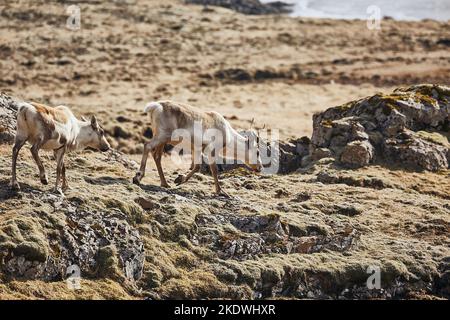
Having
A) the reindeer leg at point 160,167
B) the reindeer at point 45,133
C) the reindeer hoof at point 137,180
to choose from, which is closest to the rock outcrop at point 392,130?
the reindeer leg at point 160,167

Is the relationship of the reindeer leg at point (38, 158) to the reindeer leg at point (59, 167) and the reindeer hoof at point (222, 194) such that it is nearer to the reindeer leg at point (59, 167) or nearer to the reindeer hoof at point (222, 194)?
the reindeer leg at point (59, 167)

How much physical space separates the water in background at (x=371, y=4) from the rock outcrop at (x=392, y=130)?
5421 centimetres

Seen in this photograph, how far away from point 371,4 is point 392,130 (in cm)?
6693

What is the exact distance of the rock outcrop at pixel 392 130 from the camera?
22172 millimetres

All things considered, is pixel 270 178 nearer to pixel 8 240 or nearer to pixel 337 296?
pixel 337 296

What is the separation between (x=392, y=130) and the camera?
22.8 m

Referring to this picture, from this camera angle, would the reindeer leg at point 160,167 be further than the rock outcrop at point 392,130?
No

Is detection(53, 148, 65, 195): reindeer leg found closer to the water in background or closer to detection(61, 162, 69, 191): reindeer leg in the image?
detection(61, 162, 69, 191): reindeer leg

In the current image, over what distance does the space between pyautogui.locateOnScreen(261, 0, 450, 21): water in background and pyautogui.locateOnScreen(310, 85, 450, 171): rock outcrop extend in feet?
178

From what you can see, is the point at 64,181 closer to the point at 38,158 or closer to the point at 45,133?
the point at 38,158

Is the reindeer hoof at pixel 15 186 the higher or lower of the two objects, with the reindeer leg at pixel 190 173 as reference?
higher

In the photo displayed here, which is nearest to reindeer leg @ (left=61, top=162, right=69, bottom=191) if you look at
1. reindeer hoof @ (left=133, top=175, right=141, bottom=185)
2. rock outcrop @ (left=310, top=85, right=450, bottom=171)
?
reindeer hoof @ (left=133, top=175, right=141, bottom=185)

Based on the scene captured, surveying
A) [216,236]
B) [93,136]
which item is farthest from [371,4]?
[216,236]

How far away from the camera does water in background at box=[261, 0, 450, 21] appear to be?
78.8 meters
